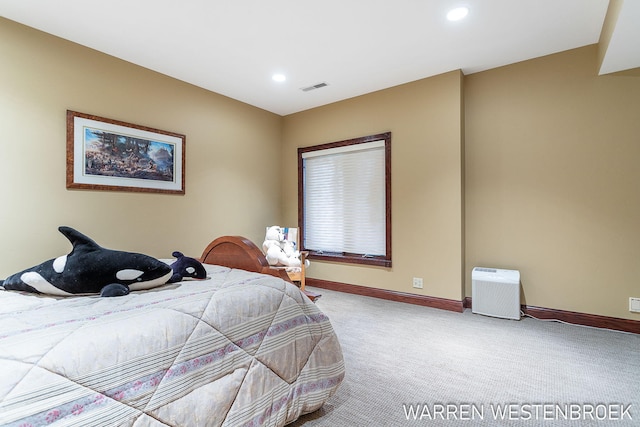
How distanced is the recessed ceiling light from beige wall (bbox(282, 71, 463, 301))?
3.27 feet

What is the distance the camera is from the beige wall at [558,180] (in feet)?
9.21

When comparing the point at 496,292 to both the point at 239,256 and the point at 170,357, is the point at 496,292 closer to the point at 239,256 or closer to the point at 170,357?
the point at 239,256

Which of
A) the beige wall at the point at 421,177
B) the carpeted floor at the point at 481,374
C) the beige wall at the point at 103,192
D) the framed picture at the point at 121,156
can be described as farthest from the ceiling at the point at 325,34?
the carpeted floor at the point at 481,374

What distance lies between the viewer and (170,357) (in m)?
1.10

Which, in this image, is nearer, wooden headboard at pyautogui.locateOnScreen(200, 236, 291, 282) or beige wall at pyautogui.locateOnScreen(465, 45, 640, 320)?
wooden headboard at pyautogui.locateOnScreen(200, 236, 291, 282)

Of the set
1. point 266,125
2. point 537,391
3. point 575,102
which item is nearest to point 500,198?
point 575,102

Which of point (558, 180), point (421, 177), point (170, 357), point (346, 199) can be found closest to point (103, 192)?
point (170, 357)

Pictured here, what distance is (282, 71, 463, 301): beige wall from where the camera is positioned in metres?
3.42

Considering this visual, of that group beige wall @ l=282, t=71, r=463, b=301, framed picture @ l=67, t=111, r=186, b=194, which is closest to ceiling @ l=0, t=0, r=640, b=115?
beige wall @ l=282, t=71, r=463, b=301

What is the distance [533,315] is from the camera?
3166 millimetres

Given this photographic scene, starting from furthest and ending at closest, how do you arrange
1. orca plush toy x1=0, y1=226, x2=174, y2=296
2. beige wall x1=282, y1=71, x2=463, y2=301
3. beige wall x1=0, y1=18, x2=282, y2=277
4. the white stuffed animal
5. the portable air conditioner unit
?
the white stuffed animal
beige wall x1=282, y1=71, x2=463, y2=301
the portable air conditioner unit
beige wall x1=0, y1=18, x2=282, y2=277
orca plush toy x1=0, y1=226, x2=174, y2=296

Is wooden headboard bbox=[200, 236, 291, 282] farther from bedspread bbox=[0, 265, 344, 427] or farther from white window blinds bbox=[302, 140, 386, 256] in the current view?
white window blinds bbox=[302, 140, 386, 256]

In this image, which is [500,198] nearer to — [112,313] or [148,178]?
[112,313]

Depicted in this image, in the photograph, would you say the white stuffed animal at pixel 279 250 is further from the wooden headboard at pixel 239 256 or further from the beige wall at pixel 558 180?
the beige wall at pixel 558 180
